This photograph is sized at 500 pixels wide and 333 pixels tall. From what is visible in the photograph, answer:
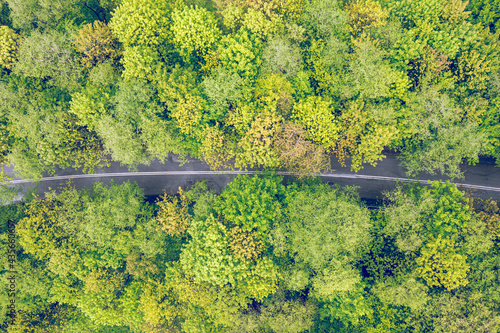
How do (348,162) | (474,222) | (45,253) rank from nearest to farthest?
(474,222) → (45,253) → (348,162)

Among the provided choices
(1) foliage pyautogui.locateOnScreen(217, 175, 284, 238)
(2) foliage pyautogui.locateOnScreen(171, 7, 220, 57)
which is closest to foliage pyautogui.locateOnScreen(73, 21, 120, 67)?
(2) foliage pyautogui.locateOnScreen(171, 7, 220, 57)

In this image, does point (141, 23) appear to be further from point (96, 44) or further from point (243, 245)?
point (243, 245)

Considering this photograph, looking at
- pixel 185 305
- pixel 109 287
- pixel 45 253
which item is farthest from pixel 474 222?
pixel 45 253

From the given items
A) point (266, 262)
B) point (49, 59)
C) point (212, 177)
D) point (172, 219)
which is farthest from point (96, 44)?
point (266, 262)

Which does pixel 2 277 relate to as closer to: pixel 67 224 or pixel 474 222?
pixel 67 224

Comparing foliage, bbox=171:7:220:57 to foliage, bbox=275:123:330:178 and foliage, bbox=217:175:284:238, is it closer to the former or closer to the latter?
foliage, bbox=275:123:330:178

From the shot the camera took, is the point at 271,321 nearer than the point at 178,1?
Yes
